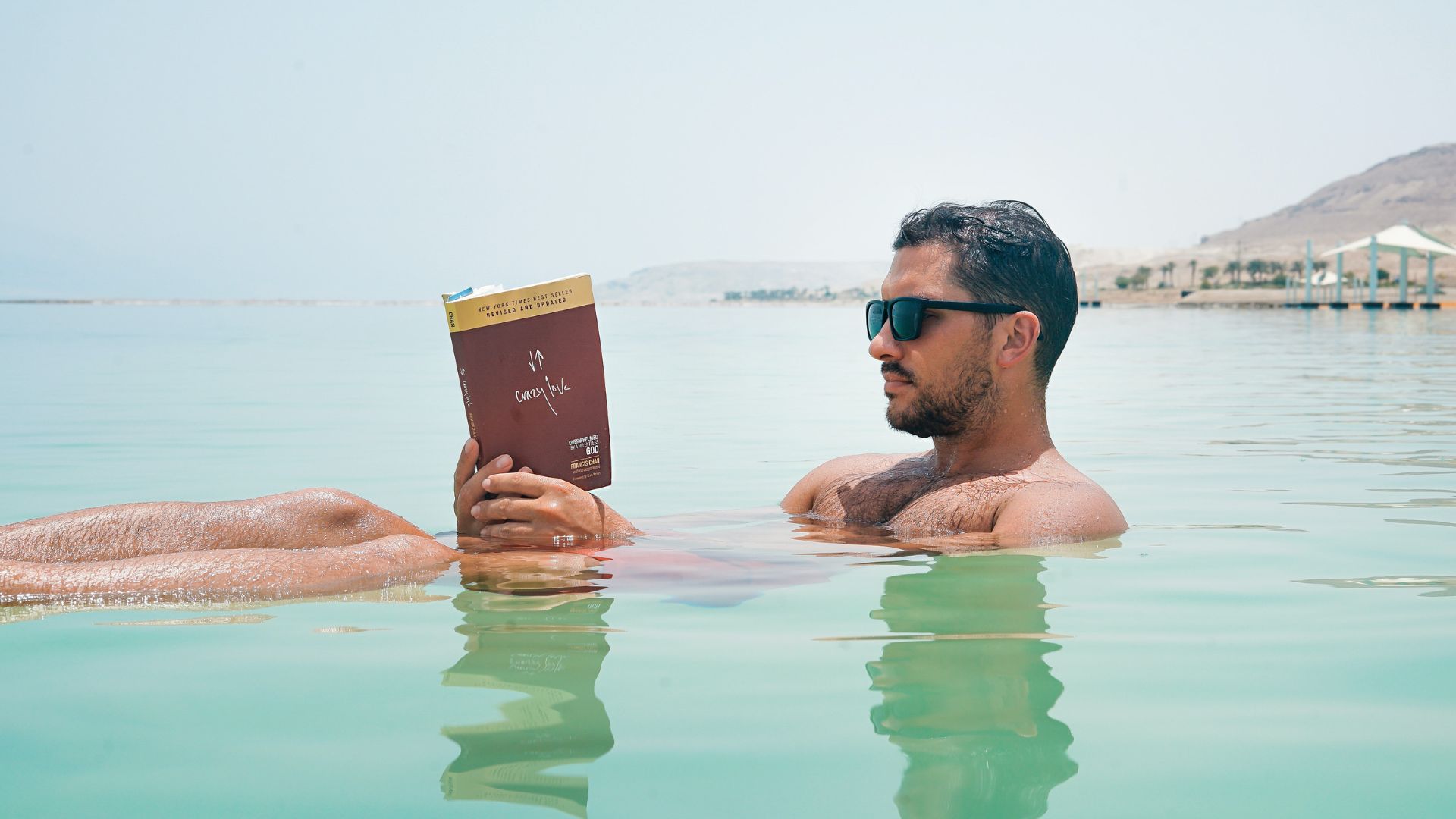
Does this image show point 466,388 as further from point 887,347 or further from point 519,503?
point 887,347

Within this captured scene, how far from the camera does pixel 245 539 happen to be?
10.8ft

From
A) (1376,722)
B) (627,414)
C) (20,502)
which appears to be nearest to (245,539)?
(1376,722)

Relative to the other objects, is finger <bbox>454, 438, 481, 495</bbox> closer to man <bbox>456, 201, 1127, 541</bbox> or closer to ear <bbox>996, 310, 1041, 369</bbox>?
man <bbox>456, 201, 1127, 541</bbox>

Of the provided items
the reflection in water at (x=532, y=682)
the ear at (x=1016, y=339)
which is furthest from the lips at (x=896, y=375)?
the reflection in water at (x=532, y=682)

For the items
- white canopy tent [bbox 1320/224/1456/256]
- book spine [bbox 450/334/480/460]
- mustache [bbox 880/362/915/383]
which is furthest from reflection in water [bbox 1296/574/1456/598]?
white canopy tent [bbox 1320/224/1456/256]

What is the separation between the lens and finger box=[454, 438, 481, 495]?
3528mm

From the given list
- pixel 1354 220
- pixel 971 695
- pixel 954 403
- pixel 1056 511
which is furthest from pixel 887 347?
pixel 1354 220

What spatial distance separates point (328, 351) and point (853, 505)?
63.3ft

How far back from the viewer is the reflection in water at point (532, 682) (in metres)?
1.93

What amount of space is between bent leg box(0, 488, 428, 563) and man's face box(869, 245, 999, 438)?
159 cm

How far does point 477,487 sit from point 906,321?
1.44 m

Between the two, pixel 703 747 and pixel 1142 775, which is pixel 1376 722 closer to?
pixel 1142 775

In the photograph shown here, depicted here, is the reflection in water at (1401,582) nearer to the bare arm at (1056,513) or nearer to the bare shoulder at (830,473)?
the bare arm at (1056,513)

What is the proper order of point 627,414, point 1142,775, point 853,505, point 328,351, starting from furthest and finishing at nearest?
point 328,351
point 627,414
point 853,505
point 1142,775
